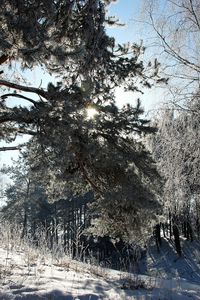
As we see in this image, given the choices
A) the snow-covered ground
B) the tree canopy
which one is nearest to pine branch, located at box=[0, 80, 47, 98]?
the tree canopy

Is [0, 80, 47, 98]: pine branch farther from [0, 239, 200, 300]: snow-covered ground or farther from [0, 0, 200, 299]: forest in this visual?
[0, 239, 200, 300]: snow-covered ground

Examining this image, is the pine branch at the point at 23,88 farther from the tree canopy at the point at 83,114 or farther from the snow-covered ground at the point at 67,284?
the snow-covered ground at the point at 67,284

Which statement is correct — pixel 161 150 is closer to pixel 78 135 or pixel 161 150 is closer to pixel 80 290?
pixel 78 135

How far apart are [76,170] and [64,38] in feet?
9.42

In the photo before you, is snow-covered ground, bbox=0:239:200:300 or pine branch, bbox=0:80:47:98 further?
pine branch, bbox=0:80:47:98

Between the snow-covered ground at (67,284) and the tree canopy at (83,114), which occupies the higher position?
the tree canopy at (83,114)

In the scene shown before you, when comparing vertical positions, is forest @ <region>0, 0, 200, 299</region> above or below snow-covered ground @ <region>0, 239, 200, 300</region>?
above

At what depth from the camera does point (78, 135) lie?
23.0ft

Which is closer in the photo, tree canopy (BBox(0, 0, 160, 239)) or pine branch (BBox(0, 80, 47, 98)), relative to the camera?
tree canopy (BBox(0, 0, 160, 239))

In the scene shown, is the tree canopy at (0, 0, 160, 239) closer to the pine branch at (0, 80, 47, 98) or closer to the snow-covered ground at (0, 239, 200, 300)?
the pine branch at (0, 80, 47, 98)

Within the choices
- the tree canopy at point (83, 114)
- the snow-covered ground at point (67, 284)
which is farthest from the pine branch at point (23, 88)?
the snow-covered ground at point (67, 284)

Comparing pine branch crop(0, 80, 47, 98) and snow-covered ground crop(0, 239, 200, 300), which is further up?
pine branch crop(0, 80, 47, 98)

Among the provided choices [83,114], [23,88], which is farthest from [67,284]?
[23,88]

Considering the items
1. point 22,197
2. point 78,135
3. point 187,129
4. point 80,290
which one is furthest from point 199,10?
point 22,197
